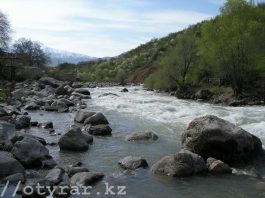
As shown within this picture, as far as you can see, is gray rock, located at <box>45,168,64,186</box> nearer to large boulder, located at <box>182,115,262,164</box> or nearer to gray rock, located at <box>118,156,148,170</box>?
gray rock, located at <box>118,156,148,170</box>

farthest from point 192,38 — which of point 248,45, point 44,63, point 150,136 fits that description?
point 44,63

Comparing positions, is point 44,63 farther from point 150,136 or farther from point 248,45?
point 150,136

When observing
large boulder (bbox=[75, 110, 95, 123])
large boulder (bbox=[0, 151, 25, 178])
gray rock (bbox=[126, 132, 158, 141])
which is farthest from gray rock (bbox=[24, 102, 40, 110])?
large boulder (bbox=[0, 151, 25, 178])

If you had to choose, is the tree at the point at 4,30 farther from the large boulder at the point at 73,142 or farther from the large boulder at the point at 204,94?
the large boulder at the point at 73,142

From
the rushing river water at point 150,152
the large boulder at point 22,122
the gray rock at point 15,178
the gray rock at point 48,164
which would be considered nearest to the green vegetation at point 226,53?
the rushing river water at point 150,152

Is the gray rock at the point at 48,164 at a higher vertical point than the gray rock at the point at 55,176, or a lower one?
lower

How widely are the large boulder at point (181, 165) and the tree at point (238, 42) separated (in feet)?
91.2

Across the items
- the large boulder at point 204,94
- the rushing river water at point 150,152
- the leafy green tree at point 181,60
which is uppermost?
the leafy green tree at point 181,60

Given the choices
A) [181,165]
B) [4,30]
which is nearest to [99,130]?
[181,165]

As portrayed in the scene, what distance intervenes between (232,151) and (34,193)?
7575mm

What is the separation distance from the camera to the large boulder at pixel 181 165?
13656 mm

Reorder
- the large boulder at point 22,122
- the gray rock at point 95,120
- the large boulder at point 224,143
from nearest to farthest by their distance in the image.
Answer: the large boulder at point 224,143 → the large boulder at point 22,122 → the gray rock at point 95,120

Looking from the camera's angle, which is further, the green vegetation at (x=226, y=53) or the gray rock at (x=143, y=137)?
the green vegetation at (x=226, y=53)

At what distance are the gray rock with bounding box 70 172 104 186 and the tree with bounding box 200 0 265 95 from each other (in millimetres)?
29910
